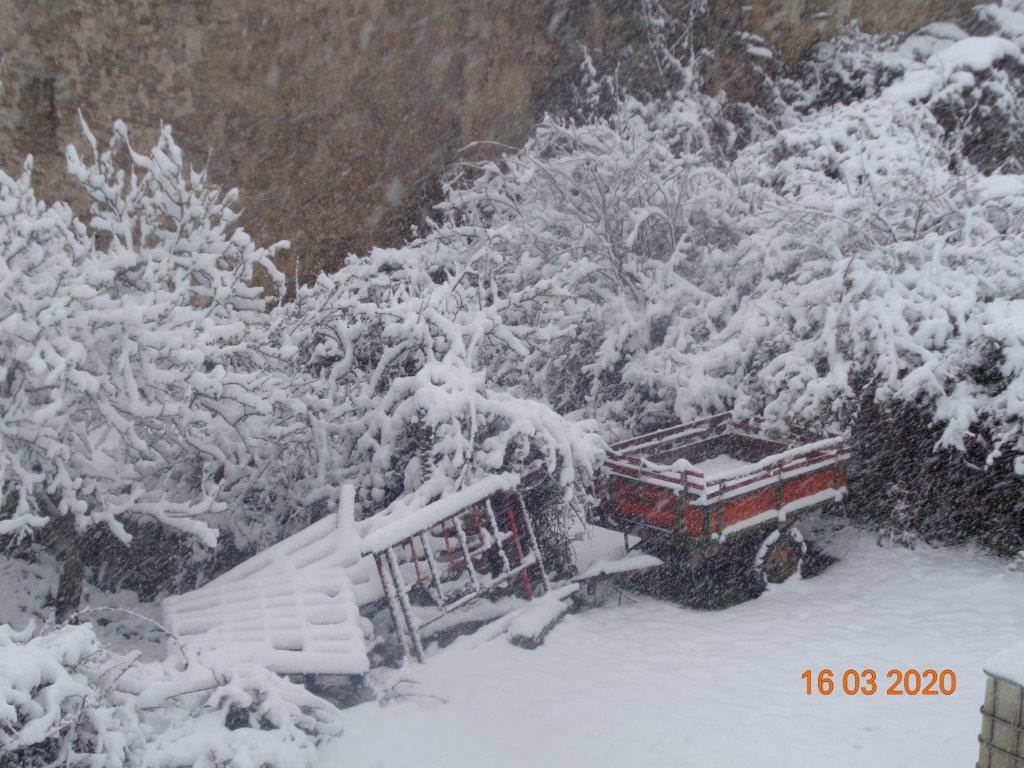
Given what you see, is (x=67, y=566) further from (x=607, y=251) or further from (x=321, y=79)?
(x=321, y=79)

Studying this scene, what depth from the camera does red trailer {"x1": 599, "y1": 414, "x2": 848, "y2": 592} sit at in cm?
650

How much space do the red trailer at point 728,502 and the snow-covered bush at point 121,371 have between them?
10.1 feet

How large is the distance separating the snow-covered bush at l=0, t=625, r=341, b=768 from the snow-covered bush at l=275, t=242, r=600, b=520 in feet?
6.53

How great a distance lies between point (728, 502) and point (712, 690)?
1.73 meters

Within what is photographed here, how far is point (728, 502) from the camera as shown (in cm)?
656

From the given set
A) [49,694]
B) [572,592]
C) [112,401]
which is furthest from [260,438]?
[49,694]

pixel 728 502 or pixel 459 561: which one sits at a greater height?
pixel 459 561

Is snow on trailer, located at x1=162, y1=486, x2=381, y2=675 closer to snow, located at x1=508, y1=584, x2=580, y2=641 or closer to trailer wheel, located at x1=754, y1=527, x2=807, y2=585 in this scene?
snow, located at x1=508, y1=584, x2=580, y2=641

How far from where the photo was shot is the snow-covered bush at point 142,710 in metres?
3.47

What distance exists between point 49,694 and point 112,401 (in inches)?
102

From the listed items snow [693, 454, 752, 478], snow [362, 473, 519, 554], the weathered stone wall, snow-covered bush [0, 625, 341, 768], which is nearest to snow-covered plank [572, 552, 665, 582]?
snow [362, 473, 519, 554]

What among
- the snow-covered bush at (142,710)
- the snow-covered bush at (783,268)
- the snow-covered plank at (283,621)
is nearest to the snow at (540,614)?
the snow-covered plank at (283,621)
